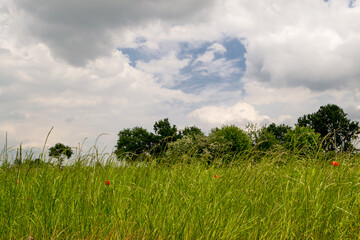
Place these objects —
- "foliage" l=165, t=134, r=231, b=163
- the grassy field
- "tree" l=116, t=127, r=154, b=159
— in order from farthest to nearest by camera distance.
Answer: "tree" l=116, t=127, r=154, b=159 → "foliage" l=165, t=134, r=231, b=163 → the grassy field

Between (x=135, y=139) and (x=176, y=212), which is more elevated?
(x=135, y=139)

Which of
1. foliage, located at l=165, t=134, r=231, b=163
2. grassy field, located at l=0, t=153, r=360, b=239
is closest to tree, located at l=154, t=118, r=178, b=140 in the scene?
foliage, located at l=165, t=134, r=231, b=163

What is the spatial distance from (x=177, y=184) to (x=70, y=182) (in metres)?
1.70

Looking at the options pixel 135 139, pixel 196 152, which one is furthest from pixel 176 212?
pixel 135 139

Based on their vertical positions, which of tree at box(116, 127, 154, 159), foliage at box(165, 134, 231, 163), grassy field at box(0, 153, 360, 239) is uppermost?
tree at box(116, 127, 154, 159)

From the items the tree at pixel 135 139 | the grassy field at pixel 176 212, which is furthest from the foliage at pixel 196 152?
the tree at pixel 135 139

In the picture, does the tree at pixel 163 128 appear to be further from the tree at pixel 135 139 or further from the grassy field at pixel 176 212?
the grassy field at pixel 176 212

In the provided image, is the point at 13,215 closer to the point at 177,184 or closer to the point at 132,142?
the point at 177,184

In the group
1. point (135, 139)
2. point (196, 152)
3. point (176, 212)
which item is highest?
point (135, 139)

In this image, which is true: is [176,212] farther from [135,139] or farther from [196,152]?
[135,139]

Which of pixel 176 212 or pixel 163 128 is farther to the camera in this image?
pixel 163 128

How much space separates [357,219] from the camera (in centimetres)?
419

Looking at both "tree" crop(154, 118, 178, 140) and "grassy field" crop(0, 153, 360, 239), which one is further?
"tree" crop(154, 118, 178, 140)

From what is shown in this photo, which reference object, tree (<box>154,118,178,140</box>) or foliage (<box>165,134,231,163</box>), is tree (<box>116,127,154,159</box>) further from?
foliage (<box>165,134,231,163</box>)
